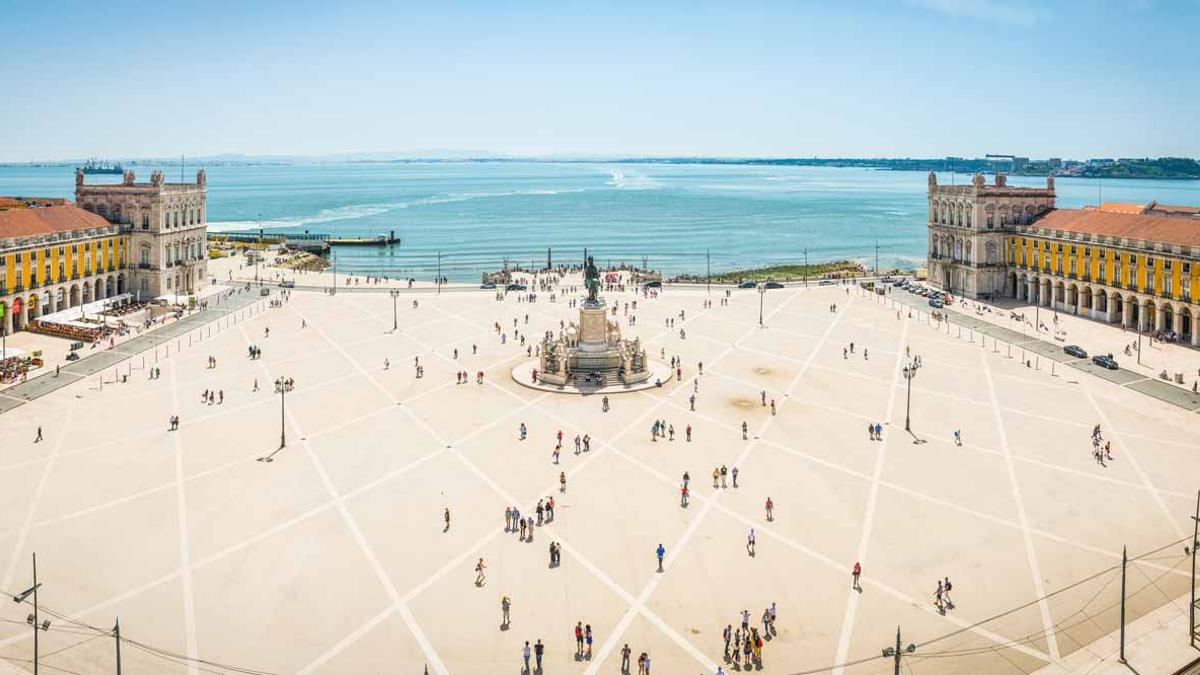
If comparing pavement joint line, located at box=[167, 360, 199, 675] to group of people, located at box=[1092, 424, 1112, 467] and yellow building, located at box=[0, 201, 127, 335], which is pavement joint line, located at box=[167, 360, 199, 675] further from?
group of people, located at box=[1092, 424, 1112, 467]

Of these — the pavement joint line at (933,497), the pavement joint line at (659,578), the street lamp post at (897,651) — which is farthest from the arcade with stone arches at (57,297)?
the street lamp post at (897,651)

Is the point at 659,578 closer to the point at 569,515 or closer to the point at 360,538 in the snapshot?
the point at 569,515

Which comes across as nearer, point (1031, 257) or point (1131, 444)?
point (1131, 444)

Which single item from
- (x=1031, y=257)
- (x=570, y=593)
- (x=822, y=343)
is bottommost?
(x=570, y=593)

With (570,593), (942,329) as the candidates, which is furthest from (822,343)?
(570,593)

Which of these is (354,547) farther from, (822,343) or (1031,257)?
(1031,257)

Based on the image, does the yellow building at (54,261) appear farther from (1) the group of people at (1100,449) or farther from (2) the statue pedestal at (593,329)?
(1) the group of people at (1100,449)
